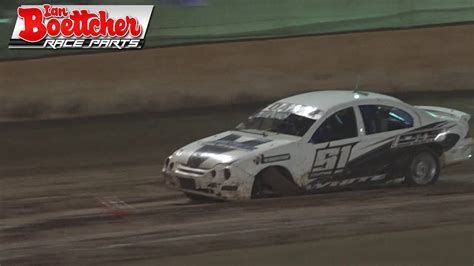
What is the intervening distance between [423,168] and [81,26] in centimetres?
893

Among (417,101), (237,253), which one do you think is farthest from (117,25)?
(237,253)

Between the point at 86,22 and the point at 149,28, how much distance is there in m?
1.48

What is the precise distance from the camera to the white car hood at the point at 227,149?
11.8 meters

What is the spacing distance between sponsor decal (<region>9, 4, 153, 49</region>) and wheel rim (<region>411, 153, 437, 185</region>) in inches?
333

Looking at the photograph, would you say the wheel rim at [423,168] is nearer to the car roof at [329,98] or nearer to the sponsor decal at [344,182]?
the sponsor decal at [344,182]

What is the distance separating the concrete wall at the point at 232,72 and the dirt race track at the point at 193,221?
2.61m

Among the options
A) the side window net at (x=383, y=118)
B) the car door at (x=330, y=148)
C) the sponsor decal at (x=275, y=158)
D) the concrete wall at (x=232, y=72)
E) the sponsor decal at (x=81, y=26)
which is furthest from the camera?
the concrete wall at (x=232, y=72)

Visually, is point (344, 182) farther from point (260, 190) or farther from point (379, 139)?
point (260, 190)

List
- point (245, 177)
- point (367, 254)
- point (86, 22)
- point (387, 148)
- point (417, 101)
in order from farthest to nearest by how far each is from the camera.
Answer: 1. point (417, 101)
2. point (86, 22)
3. point (387, 148)
4. point (245, 177)
5. point (367, 254)

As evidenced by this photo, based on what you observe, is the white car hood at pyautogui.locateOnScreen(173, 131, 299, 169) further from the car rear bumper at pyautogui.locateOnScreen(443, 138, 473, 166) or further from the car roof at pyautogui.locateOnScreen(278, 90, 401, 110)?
the car rear bumper at pyautogui.locateOnScreen(443, 138, 473, 166)

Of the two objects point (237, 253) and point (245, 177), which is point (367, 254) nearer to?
point (237, 253)

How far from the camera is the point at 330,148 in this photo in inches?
485

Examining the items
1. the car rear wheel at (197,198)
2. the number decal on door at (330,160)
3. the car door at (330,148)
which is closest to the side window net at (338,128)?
the car door at (330,148)

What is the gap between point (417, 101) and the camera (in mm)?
21328
